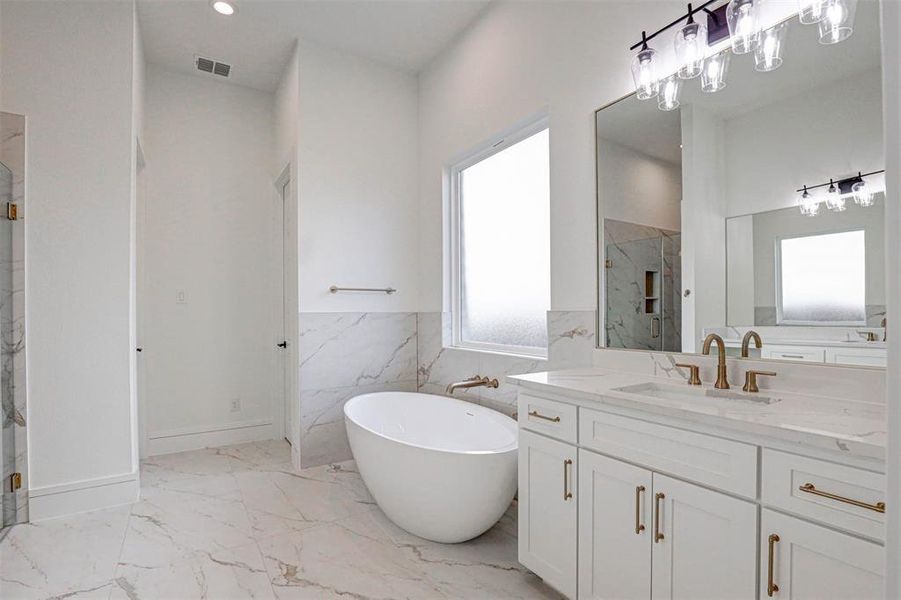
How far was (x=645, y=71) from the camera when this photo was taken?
6.32 ft

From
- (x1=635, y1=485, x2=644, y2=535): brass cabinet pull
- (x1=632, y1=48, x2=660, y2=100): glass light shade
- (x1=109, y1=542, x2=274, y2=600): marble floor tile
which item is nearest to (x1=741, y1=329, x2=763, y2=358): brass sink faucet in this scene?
(x1=635, y1=485, x2=644, y2=535): brass cabinet pull

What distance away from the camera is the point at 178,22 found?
3039 millimetres

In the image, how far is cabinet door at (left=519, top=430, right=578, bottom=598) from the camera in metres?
1.68

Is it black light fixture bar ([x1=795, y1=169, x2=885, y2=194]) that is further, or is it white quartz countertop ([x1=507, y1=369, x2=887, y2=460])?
black light fixture bar ([x1=795, y1=169, x2=885, y2=194])

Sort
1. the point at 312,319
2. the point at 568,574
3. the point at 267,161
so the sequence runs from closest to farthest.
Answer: the point at 568,574
the point at 312,319
the point at 267,161

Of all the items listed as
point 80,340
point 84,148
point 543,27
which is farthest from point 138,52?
point 543,27

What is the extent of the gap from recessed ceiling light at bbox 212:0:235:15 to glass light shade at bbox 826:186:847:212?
321 cm

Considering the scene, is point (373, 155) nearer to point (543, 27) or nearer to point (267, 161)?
point (267, 161)

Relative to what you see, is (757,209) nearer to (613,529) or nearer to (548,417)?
(548,417)

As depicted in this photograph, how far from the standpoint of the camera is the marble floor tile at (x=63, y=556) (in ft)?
6.32

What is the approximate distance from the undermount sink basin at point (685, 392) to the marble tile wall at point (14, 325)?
9.53 feet

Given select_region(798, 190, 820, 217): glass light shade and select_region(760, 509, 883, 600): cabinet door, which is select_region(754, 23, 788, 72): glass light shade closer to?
select_region(798, 190, 820, 217): glass light shade

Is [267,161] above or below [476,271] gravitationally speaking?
above

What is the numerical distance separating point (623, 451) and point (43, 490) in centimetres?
289
